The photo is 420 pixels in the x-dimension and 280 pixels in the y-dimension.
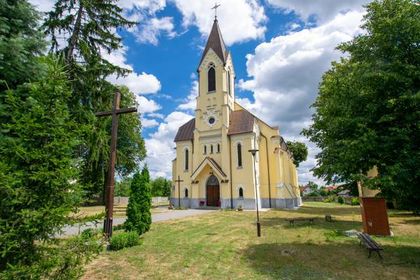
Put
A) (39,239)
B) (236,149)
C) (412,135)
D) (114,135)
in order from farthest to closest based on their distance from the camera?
(236,149) < (114,135) < (412,135) < (39,239)

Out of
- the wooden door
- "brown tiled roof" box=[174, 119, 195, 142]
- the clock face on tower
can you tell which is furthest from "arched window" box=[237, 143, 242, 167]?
"brown tiled roof" box=[174, 119, 195, 142]

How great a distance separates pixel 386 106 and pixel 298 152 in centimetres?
4400

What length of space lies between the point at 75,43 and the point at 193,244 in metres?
11.9

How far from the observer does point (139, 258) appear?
783cm

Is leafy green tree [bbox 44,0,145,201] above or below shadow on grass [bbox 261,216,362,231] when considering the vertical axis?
above

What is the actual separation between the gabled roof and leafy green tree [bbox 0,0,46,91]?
22.4 metres

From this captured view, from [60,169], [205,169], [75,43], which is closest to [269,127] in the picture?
[205,169]

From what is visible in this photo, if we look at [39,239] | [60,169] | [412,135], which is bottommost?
[39,239]

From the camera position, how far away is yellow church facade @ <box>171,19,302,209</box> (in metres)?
28.2

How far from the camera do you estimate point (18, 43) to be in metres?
6.30

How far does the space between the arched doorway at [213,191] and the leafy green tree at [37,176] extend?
2551 centimetres

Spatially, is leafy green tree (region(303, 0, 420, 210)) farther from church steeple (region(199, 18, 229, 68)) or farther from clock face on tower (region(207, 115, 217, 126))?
church steeple (region(199, 18, 229, 68))

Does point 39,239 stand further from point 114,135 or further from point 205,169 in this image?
point 205,169

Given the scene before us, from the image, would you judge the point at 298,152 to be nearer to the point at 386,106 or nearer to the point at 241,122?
the point at 241,122
